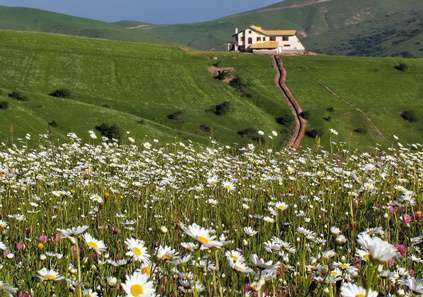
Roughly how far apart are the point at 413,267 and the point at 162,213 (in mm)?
4233

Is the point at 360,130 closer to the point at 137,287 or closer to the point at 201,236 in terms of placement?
the point at 201,236

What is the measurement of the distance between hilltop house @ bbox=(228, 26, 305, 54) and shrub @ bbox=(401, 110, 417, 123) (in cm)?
4442

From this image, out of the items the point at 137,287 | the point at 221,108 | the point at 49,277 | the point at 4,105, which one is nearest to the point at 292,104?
the point at 221,108

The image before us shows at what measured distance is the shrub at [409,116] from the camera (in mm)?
90938

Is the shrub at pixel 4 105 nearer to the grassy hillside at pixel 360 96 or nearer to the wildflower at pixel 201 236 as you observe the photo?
the grassy hillside at pixel 360 96

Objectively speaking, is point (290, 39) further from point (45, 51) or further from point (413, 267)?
point (413, 267)

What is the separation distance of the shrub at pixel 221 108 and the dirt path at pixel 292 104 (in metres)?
11.5

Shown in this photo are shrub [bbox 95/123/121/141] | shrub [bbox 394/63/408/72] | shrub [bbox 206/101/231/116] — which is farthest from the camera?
shrub [bbox 394/63/408/72]

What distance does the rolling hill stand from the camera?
240 feet

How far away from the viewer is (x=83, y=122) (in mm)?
64000

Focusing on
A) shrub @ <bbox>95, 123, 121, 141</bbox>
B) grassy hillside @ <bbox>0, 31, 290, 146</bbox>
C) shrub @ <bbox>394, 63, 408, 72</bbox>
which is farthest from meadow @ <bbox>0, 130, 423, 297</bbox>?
shrub @ <bbox>394, 63, 408, 72</bbox>

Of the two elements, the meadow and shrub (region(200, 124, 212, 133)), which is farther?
shrub (region(200, 124, 212, 133))

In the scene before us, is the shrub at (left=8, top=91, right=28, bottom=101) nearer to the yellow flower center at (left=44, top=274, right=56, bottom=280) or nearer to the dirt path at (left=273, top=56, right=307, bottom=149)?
the dirt path at (left=273, top=56, right=307, bottom=149)

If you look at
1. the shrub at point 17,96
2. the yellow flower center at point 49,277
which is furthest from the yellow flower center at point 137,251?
the shrub at point 17,96
